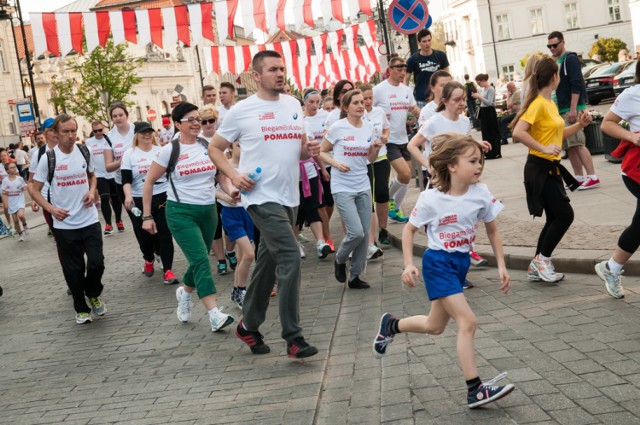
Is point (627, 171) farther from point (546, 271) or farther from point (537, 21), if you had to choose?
point (537, 21)

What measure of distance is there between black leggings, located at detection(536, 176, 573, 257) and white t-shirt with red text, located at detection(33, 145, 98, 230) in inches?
163

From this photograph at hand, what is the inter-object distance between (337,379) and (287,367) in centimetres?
58

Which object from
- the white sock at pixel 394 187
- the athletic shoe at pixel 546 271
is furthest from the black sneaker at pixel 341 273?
the white sock at pixel 394 187

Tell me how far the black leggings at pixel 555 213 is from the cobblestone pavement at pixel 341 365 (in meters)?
0.34

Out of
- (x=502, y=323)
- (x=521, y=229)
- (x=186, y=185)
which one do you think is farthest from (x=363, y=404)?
(x=521, y=229)

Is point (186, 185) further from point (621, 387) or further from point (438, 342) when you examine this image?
point (621, 387)

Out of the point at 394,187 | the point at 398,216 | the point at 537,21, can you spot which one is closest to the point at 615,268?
the point at 394,187

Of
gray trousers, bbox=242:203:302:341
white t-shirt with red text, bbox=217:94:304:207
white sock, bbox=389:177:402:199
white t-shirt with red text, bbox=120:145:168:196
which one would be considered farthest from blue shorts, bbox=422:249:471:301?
white sock, bbox=389:177:402:199

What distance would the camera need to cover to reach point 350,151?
9.47m

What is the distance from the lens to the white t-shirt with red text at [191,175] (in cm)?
845

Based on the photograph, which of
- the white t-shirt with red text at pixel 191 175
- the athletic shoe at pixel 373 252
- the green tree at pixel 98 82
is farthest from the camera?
the green tree at pixel 98 82

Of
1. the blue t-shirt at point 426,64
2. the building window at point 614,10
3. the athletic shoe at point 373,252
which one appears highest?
the building window at point 614,10

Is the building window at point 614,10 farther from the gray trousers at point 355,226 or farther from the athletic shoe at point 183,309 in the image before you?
the athletic shoe at point 183,309

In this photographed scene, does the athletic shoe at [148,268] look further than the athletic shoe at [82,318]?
Yes
